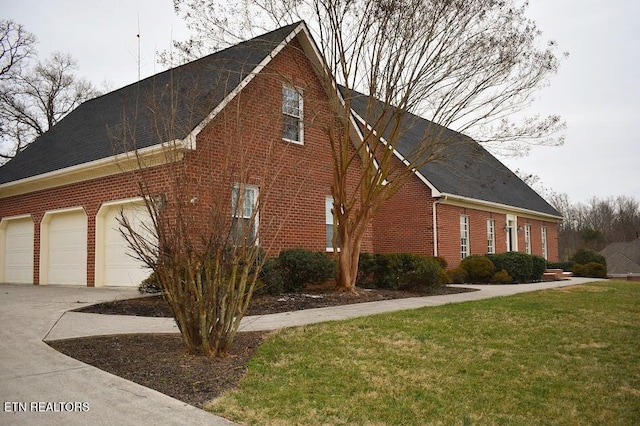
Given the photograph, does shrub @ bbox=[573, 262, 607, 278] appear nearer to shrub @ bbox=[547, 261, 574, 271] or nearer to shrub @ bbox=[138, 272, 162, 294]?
shrub @ bbox=[547, 261, 574, 271]

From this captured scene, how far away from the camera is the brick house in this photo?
508 inches

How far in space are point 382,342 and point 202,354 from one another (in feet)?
7.98

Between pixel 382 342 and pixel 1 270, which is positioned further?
pixel 1 270

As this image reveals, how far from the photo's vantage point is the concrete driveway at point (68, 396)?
15.3ft

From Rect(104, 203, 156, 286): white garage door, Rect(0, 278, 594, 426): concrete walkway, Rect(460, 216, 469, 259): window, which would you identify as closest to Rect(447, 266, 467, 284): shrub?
Rect(460, 216, 469, 259): window

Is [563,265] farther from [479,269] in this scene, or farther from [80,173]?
[80,173]

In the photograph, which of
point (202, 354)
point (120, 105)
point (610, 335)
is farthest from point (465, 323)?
point (120, 105)

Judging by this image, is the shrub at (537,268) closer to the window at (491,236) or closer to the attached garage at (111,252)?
the window at (491,236)

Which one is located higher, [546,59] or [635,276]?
[546,59]

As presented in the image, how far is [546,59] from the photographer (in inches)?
499

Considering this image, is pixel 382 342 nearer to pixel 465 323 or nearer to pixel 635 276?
pixel 465 323

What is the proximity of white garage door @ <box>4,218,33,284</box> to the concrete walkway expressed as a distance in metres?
7.62

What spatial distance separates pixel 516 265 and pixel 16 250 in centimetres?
1761

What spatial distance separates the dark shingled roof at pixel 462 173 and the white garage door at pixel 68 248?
881 centimetres
